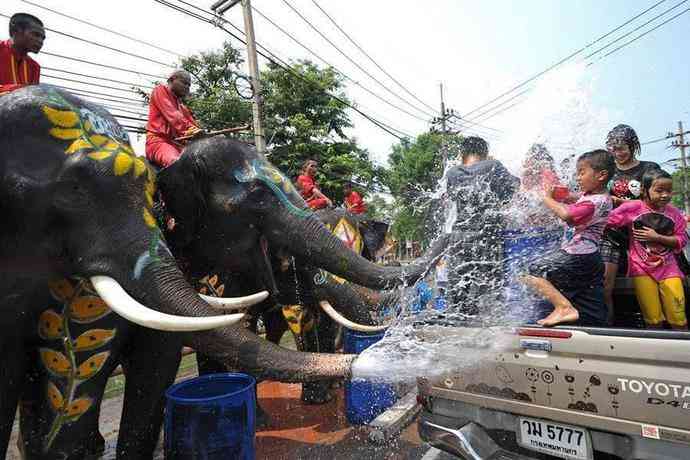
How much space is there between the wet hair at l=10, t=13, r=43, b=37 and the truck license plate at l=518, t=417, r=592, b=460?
13.7 ft

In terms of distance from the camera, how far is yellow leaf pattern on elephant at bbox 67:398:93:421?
2.85 m

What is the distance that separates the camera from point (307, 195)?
26.0 feet

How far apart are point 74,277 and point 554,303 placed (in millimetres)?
2771

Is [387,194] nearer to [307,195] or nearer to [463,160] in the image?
[307,195]

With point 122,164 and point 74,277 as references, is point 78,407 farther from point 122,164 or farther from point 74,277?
point 122,164

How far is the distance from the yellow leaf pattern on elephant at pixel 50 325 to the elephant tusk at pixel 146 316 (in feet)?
2.17

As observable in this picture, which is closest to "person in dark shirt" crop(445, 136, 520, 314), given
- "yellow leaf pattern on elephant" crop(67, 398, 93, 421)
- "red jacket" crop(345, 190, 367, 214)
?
"yellow leaf pattern on elephant" crop(67, 398, 93, 421)

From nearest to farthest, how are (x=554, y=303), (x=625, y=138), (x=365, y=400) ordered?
1. (x=554, y=303)
2. (x=625, y=138)
3. (x=365, y=400)

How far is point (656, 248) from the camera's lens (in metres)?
3.34

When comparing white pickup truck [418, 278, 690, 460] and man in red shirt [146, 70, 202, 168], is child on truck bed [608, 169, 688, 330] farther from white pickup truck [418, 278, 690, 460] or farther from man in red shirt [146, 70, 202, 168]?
man in red shirt [146, 70, 202, 168]

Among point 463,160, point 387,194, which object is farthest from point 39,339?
point 387,194

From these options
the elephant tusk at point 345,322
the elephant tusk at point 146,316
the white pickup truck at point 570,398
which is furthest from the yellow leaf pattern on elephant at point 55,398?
the white pickup truck at point 570,398

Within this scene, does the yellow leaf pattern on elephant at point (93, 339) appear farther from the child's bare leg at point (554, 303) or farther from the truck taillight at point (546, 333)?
the child's bare leg at point (554, 303)

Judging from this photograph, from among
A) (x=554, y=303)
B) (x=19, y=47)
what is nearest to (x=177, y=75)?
(x=19, y=47)
